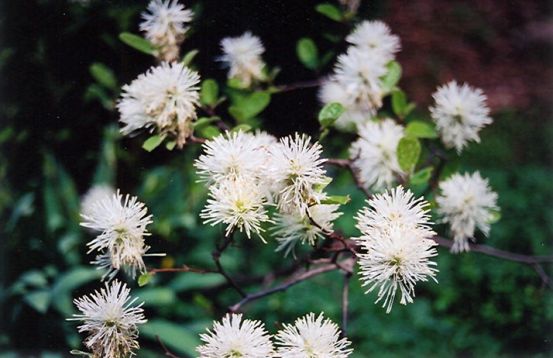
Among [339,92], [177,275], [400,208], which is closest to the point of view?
[400,208]

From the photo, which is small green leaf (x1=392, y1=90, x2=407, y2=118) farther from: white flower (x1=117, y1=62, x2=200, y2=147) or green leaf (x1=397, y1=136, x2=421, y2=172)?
white flower (x1=117, y1=62, x2=200, y2=147)

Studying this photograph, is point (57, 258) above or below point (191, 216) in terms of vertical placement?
below

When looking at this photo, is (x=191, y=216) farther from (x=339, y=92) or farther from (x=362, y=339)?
(x=339, y=92)

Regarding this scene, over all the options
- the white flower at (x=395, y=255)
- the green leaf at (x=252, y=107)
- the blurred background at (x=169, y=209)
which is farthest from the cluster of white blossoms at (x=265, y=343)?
the blurred background at (x=169, y=209)

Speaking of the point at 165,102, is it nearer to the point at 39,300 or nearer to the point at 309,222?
the point at 309,222

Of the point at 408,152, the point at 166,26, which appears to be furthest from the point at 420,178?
the point at 166,26

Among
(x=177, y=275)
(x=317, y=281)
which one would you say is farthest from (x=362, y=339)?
(x=177, y=275)
